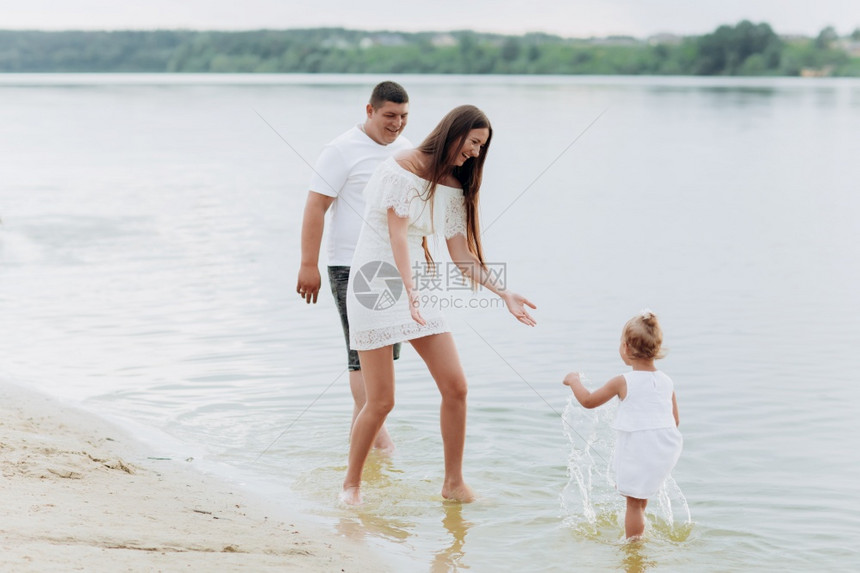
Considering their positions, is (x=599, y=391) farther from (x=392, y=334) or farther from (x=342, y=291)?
(x=342, y=291)

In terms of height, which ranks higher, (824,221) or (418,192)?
(418,192)

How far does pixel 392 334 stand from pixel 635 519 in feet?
4.49

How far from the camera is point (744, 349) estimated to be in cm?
846

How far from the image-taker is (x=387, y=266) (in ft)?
16.0

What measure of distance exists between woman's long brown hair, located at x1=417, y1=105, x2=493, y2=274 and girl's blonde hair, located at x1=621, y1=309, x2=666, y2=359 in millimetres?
896

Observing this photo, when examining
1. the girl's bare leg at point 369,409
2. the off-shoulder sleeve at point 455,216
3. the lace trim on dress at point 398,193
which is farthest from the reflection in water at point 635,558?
the lace trim on dress at point 398,193

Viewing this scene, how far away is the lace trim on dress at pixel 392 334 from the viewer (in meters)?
4.87

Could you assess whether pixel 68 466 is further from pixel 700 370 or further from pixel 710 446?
pixel 700 370

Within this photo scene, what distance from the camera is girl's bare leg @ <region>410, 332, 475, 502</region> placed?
4.98m

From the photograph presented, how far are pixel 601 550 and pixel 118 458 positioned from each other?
2.40 metres

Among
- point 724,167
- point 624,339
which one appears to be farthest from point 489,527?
point 724,167

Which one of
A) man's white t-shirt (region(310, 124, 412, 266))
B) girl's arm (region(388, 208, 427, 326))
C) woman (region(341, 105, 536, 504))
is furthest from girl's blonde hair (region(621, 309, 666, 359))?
man's white t-shirt (region(310, 124, 412, 266))

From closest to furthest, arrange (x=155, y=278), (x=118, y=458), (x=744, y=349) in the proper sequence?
(x=118, y=458) < (x=744, y=349) < (x=155, y=278)

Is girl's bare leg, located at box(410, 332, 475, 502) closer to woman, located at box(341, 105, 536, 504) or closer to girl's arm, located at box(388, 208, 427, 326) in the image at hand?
woman, located at box(341, 105, 536, 504)
